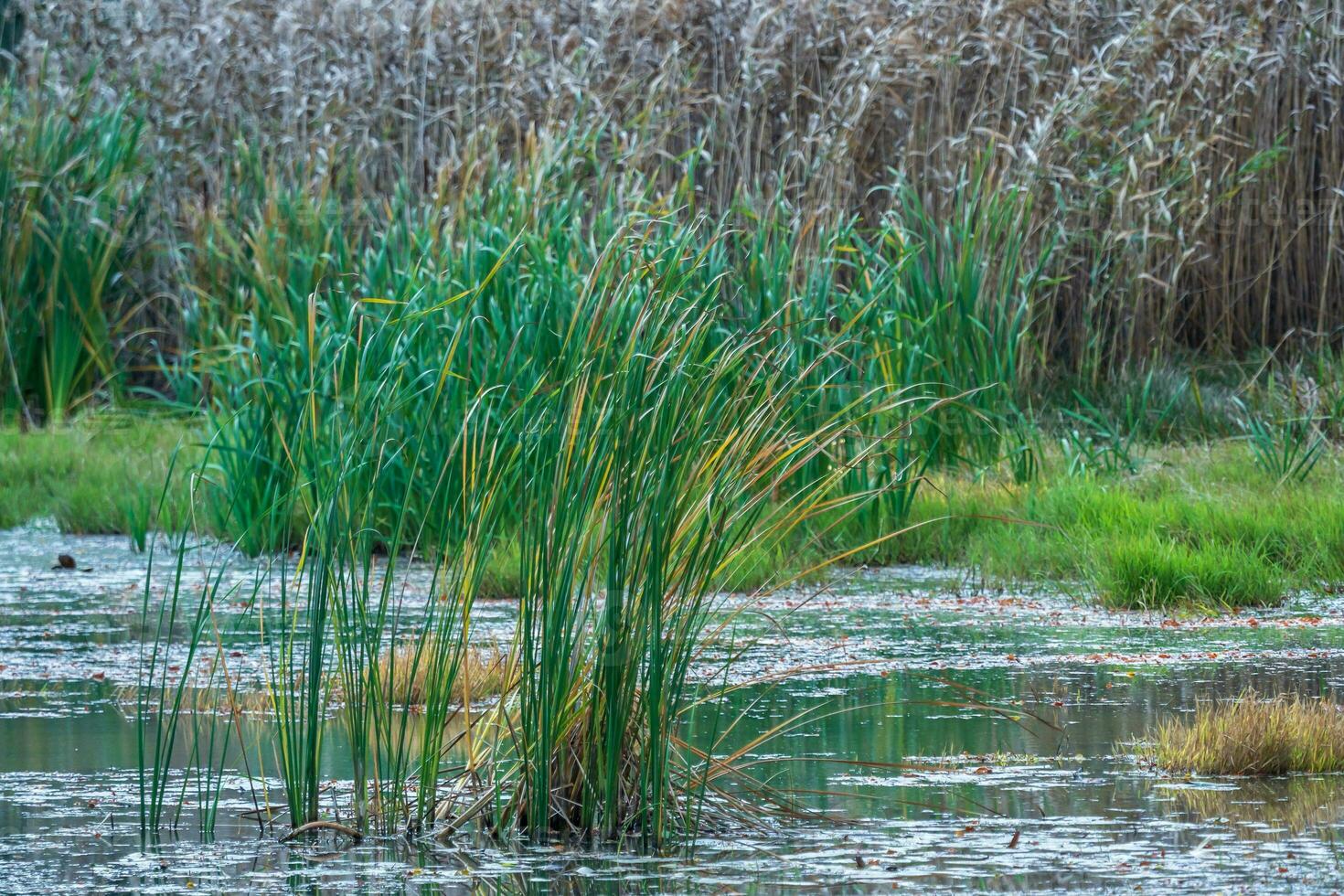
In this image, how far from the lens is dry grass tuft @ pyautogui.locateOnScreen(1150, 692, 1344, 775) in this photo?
3.57 metres

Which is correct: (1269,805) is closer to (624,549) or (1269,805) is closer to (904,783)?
(904,783)

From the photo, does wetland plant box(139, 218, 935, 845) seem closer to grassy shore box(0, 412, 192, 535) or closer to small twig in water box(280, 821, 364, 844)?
small twig in water box(280, 821, 364, 844)

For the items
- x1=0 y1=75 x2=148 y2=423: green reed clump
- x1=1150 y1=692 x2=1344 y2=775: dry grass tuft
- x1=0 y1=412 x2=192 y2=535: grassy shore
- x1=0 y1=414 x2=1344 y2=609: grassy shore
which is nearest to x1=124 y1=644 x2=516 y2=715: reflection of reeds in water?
x1=0 y1=414 x2=1344 y2=609: grassy shore

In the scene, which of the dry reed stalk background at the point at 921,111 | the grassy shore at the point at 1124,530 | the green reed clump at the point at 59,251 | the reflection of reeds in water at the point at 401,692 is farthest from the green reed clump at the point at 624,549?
the green reed clump at the point at 59,251

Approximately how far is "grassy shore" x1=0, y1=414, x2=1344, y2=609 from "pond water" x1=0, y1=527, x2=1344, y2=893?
20 cm

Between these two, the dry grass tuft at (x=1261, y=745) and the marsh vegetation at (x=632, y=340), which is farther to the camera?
the dry grass tuft at (x=1261, y=745)

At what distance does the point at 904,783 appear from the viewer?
11.7 feet

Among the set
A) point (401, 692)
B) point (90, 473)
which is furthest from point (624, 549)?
point (90, 473)

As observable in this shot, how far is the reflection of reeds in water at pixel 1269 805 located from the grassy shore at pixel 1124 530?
5.39 feet

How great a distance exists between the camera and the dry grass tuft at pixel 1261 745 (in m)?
3.57

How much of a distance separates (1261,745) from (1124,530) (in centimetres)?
262

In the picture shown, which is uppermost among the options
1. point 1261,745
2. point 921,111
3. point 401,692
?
point 921,111

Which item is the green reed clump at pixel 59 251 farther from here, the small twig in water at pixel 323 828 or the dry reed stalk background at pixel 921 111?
the small twig in water at pixel 323 828

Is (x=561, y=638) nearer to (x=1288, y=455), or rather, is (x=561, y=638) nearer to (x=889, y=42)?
(x=1288, y=455)
